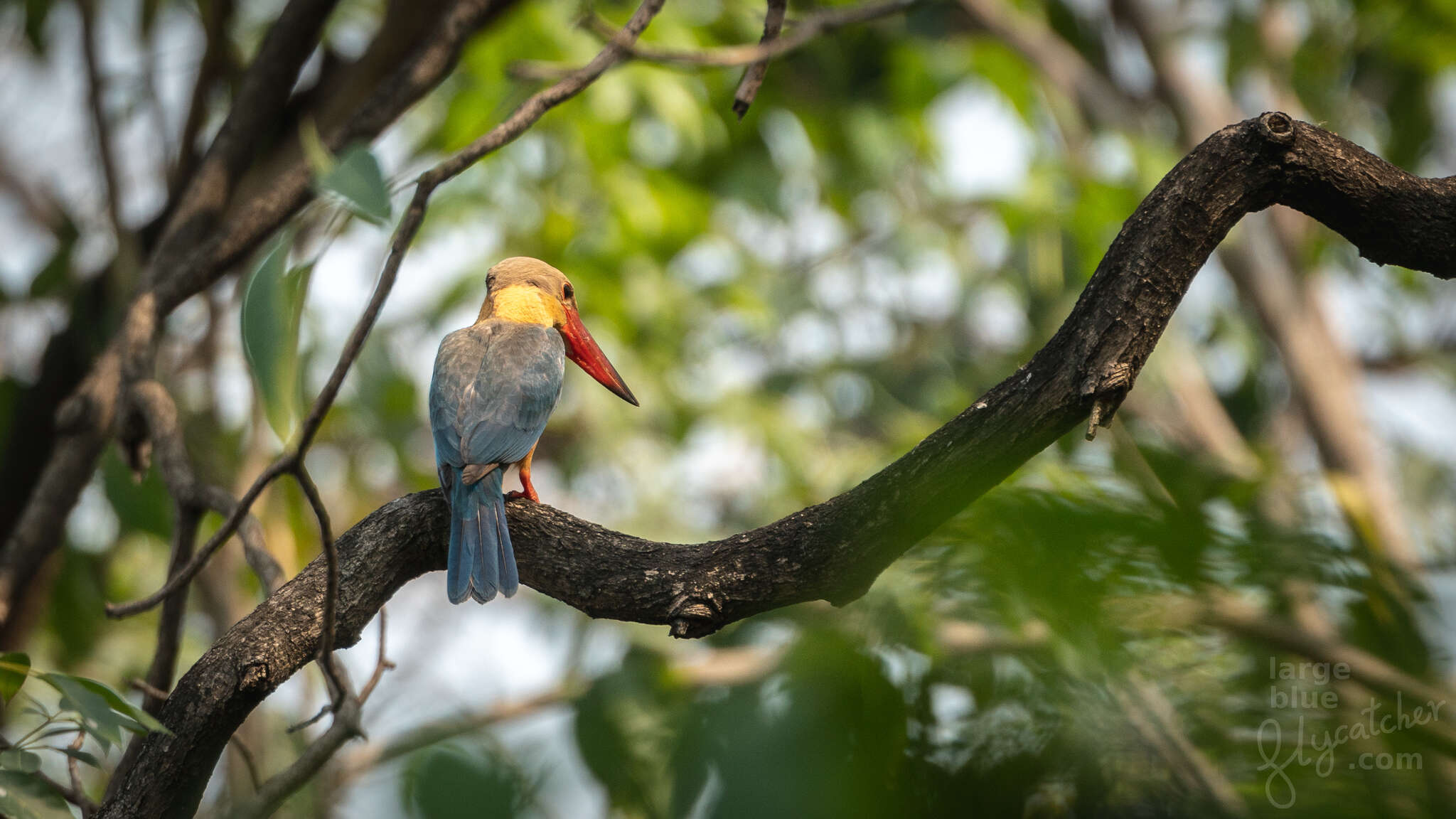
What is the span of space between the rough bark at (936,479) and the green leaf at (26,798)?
8cm

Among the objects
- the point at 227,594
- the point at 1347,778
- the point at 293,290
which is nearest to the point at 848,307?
the point at 227,594

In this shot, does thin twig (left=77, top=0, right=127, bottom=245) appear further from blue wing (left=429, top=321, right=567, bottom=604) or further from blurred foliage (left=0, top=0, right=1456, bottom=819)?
blue wing (left=429, top=321, right=567, bottom=604)

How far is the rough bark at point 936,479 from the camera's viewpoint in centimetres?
160

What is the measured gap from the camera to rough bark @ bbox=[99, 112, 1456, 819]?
1.60m

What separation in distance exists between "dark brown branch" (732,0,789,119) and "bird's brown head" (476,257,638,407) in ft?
Result: 2.83

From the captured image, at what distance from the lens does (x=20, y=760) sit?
1838mm

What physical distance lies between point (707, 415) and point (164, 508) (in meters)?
3.06

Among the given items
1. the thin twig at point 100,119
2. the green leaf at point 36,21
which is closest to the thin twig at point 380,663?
the thin twig at point 100,119

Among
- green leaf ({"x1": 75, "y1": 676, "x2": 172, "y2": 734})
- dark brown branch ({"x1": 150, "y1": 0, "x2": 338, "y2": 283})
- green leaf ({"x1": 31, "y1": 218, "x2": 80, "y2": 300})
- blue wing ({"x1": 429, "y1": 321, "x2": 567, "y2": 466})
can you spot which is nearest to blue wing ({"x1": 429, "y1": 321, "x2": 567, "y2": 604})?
blue wing ({"x1": 429, "y1": 321, "x2": 567, "y2": 466})

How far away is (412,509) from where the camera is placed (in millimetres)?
2092

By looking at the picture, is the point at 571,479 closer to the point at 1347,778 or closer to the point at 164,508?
the point at 164,508

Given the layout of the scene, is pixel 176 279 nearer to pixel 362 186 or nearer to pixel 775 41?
pixel 775 41

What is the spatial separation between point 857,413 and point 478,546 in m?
5.73

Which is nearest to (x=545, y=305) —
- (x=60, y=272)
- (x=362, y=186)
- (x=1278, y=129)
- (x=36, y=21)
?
(x=362, y=186)
